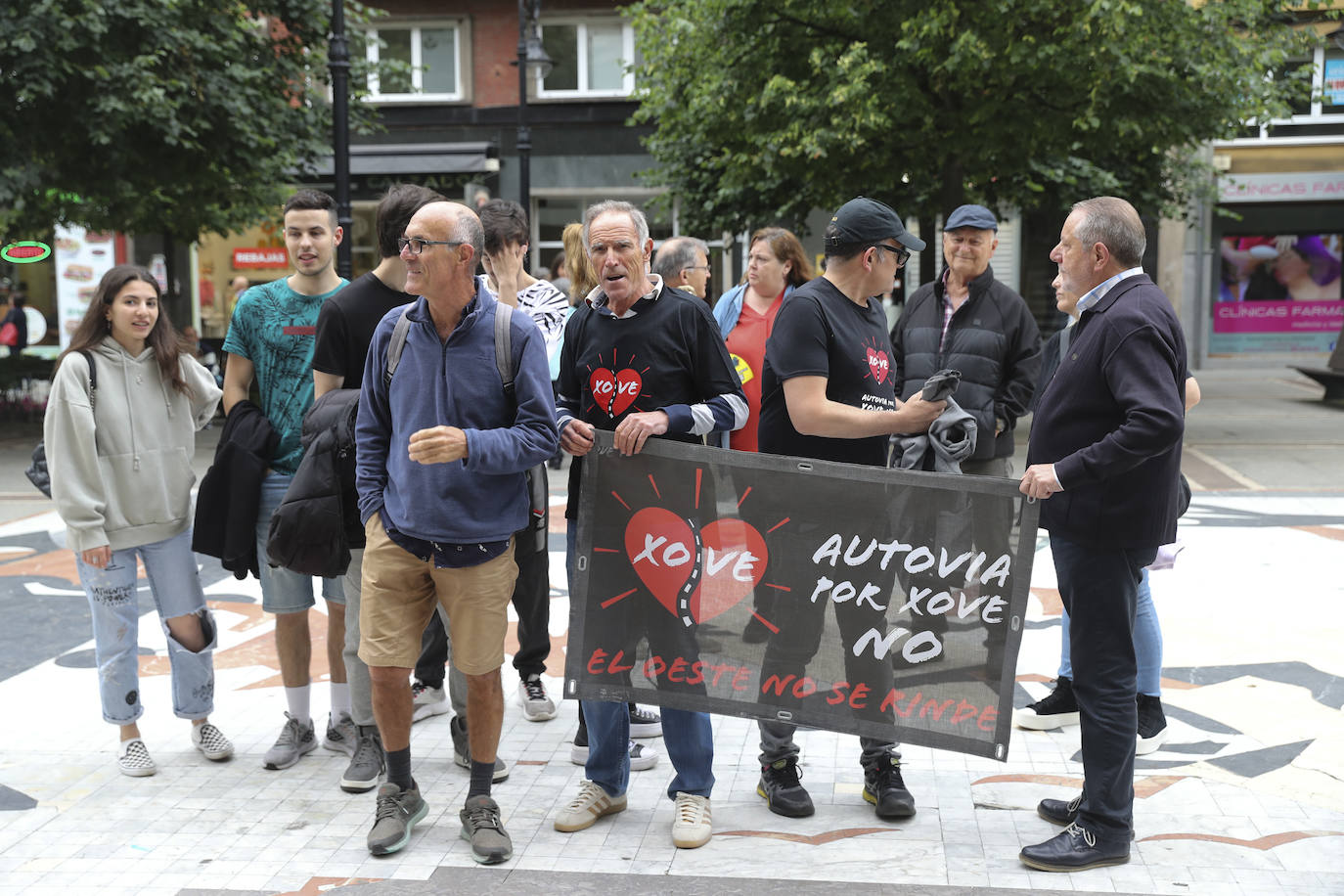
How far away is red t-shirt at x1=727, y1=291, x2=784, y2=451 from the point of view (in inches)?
226

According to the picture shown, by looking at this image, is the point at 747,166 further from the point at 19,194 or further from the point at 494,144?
the point at 494,144

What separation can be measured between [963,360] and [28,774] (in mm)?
4018

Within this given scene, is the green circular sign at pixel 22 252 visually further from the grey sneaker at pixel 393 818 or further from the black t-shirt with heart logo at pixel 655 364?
the grey sneaker at pixel 393 818

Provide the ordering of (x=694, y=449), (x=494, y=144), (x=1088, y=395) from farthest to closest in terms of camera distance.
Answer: (x=494, y=144)
(x=694, y=449)
(x=1088, y=395)

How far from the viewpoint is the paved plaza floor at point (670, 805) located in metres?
3.72

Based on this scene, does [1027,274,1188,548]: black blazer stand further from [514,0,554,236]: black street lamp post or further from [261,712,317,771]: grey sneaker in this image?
[514,0,554,236]: black street lamp post

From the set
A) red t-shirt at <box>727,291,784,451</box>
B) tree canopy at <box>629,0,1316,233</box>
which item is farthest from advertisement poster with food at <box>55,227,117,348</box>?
red t-shirt at <box>727,291,784,451</box>

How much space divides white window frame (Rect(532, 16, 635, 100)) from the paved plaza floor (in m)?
19.6

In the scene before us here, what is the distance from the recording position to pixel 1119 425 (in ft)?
12.3

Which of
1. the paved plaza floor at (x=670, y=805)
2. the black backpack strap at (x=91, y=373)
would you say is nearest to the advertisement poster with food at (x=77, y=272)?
the paved plaza floor at (x=670, y=805)

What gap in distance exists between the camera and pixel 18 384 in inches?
719

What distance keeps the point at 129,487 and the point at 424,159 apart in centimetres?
2083

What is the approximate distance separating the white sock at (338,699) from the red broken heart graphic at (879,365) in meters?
2.39

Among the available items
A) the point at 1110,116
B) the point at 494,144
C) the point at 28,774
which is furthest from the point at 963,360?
the point at 494,144
